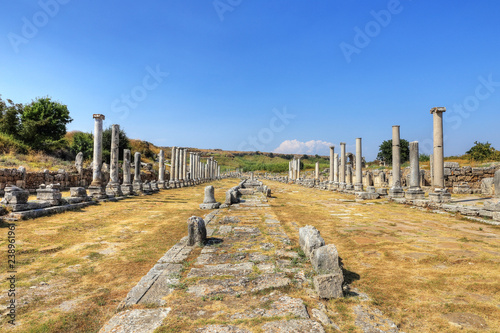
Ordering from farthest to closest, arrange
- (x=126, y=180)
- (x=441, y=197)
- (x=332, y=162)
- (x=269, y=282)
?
(x=332, y=162) < (x=126, y=180) < (x=441, y=197) < (x=269, y=282)

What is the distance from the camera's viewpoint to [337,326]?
105 inches

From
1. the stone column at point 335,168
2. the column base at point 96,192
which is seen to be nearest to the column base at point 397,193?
the stone column at point 335,168

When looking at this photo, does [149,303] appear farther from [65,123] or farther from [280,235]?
[65,123]

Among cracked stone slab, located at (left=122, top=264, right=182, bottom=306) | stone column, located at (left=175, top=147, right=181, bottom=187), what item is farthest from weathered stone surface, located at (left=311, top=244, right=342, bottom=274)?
stone column, located at (left=175, top=147, right=181, bottom=187)

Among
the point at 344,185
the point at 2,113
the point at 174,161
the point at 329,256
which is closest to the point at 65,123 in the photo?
the point at 2,113

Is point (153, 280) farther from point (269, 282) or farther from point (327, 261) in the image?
point (327, 261)

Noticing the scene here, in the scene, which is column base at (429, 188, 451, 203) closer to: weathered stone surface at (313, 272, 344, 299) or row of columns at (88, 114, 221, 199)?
weathered stone surface at (313, 272, 344, 299)

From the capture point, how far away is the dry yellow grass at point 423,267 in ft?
10.1

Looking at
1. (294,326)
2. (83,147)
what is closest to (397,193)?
(294,326)

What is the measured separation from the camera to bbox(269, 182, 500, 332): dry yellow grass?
10.1ft

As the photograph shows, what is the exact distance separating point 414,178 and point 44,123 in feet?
120

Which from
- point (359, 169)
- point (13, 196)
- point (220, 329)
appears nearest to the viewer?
point (220, 329)

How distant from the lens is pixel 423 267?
4.39 metres

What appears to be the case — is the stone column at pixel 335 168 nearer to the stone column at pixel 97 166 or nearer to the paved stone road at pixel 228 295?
the stone column at pixel 97 166
